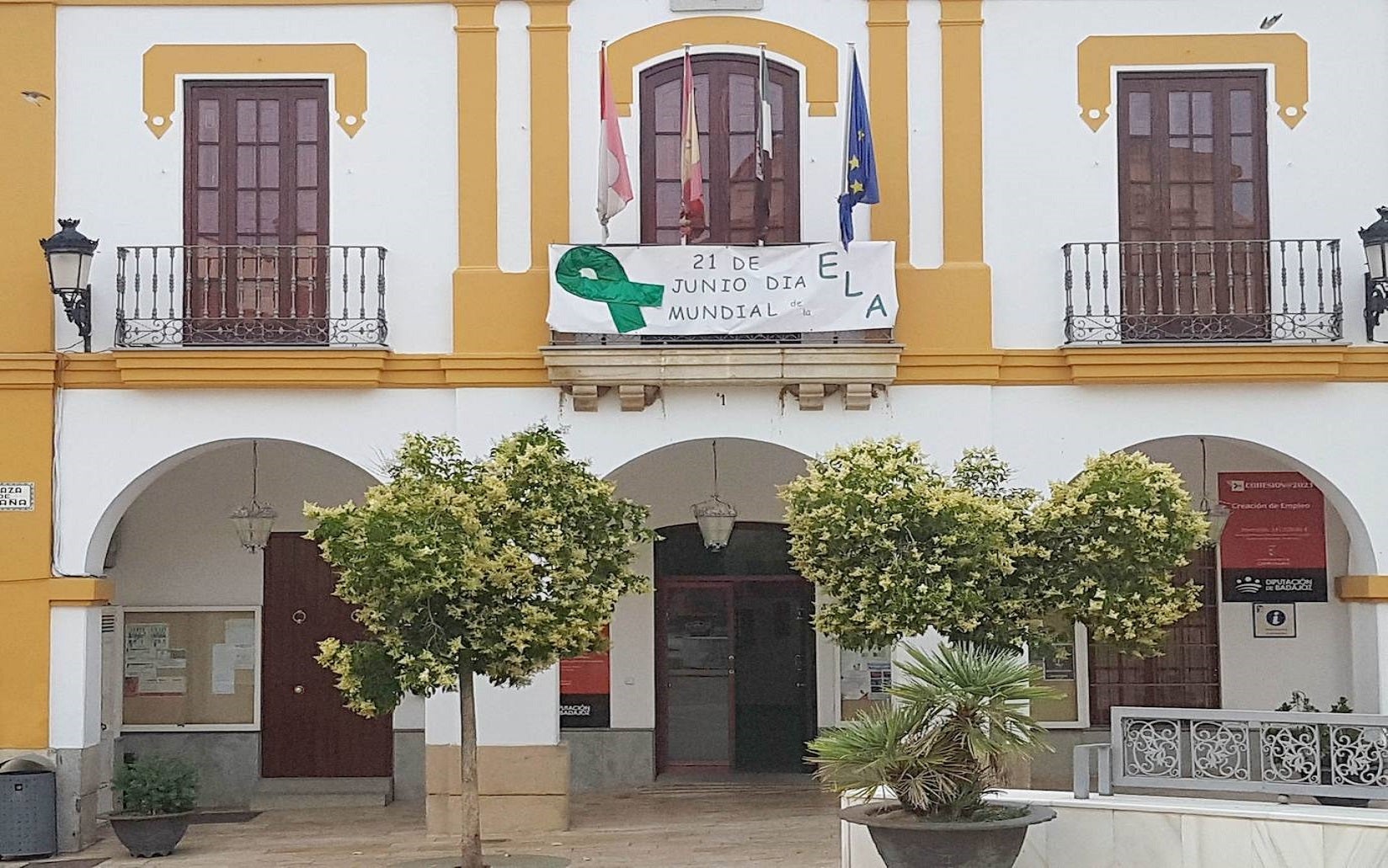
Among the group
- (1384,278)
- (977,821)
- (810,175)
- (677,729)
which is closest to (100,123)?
(810,175)

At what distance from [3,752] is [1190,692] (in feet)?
34.0

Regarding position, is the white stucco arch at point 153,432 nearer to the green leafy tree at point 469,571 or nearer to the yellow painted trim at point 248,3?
the green leafy tree at point 469,571

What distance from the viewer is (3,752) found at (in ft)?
47.2

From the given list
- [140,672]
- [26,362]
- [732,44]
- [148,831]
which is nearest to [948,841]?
[148,831]

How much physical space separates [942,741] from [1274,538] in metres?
6.94

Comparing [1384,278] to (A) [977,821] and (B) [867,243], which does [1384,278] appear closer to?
(B) [867,243]

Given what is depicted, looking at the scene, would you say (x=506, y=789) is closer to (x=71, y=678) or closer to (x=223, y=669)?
(x=71, y=678)

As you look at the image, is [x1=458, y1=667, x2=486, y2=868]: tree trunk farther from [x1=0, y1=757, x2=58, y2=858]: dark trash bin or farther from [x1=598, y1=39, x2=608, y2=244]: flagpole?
[x1=598, y1=39, x2=608, y2=244]: flagpole

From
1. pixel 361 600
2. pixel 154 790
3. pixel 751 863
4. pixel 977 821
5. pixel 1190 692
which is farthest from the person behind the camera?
pixel 1190 692

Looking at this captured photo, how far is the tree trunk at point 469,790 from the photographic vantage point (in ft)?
41.3

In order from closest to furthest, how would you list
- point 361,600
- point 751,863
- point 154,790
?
point 361,600
point 751,863
point 154,790

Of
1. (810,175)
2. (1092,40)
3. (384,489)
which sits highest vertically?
(1092,40)

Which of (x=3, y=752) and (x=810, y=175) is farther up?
(x=810, y=175)

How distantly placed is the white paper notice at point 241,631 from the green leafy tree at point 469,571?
5070 millimetres
